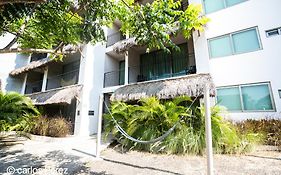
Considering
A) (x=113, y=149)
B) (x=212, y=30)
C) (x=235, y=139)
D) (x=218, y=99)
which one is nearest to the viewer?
(x=235, y=139)

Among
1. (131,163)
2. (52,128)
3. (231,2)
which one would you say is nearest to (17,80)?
(52,128)

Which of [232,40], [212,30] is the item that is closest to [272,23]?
[232,40]

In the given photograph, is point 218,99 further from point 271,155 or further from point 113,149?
point 113,149

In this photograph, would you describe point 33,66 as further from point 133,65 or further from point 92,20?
point 92,20

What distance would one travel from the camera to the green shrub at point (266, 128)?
653cm

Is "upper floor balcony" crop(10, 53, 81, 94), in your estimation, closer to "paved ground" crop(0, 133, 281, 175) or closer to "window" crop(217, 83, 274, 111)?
"paved ground" crop(0, 133, 281, 175)

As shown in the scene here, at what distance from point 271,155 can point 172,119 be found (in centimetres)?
338

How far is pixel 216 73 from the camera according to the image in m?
9.03

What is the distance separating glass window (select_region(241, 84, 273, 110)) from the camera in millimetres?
7609

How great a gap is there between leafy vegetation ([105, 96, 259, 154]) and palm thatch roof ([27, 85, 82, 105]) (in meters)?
4.52

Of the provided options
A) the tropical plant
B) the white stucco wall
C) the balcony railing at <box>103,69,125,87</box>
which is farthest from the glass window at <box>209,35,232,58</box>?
the tropical plant

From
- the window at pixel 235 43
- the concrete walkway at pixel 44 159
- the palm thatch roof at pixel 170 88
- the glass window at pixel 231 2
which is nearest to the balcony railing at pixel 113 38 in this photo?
the palm thatch roof at pixel 170 88

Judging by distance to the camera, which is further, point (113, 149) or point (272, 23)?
point (272, 23)

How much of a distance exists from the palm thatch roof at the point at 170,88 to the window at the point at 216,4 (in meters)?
4.49
